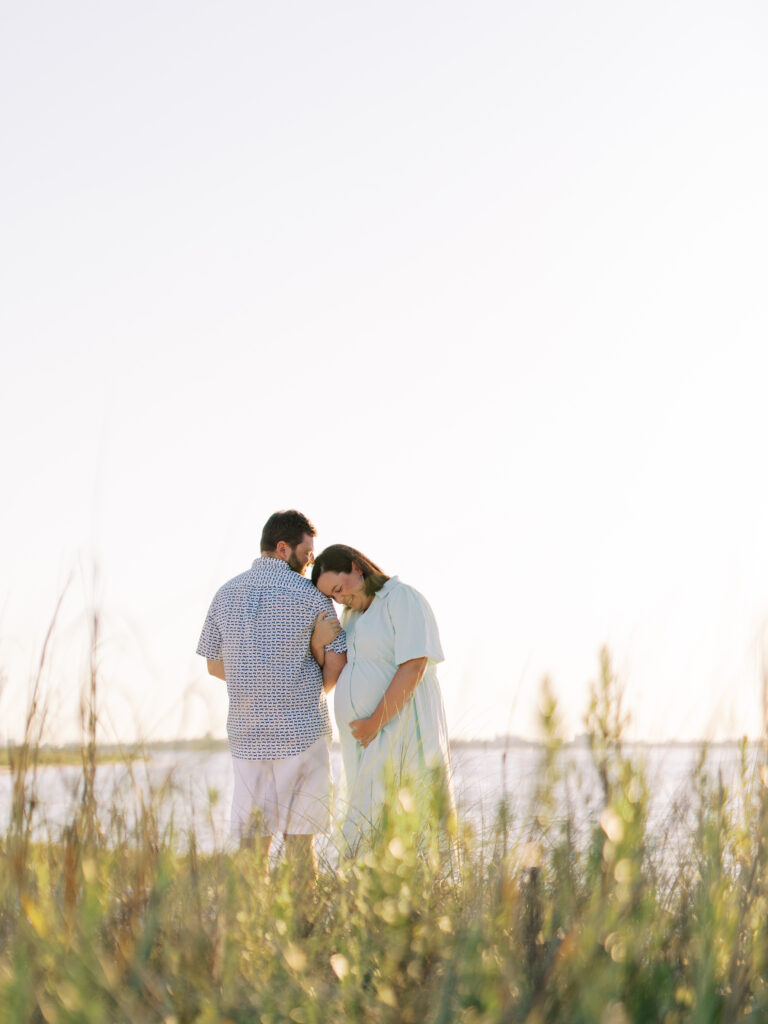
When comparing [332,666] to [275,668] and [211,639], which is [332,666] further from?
[211,639]

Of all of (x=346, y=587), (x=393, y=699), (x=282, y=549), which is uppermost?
(x=282, y=549)

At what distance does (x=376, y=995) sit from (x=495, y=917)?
35 cm

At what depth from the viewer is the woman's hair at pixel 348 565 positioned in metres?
5.20

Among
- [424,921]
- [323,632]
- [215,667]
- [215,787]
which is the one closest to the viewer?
[424,921]

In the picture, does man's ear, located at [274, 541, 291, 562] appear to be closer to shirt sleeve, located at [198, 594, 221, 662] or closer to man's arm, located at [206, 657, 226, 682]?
shirt sleeve, located at [198, 594, 221, 662]

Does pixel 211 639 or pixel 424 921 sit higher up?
pixel 211 639

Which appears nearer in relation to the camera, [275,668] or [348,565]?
[275,668]

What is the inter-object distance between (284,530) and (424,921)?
9.20ft

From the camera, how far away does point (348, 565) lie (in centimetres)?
520

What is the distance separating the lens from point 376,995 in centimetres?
268

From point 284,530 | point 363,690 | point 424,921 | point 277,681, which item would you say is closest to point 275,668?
point 277,681

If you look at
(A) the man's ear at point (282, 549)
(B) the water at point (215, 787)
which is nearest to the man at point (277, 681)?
(A) the man's ear at point (282, 549)

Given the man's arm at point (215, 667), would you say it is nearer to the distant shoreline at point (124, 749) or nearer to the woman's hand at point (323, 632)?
the woman's hand at point (323, 632)

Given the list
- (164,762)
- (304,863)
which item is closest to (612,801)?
(164,762)
